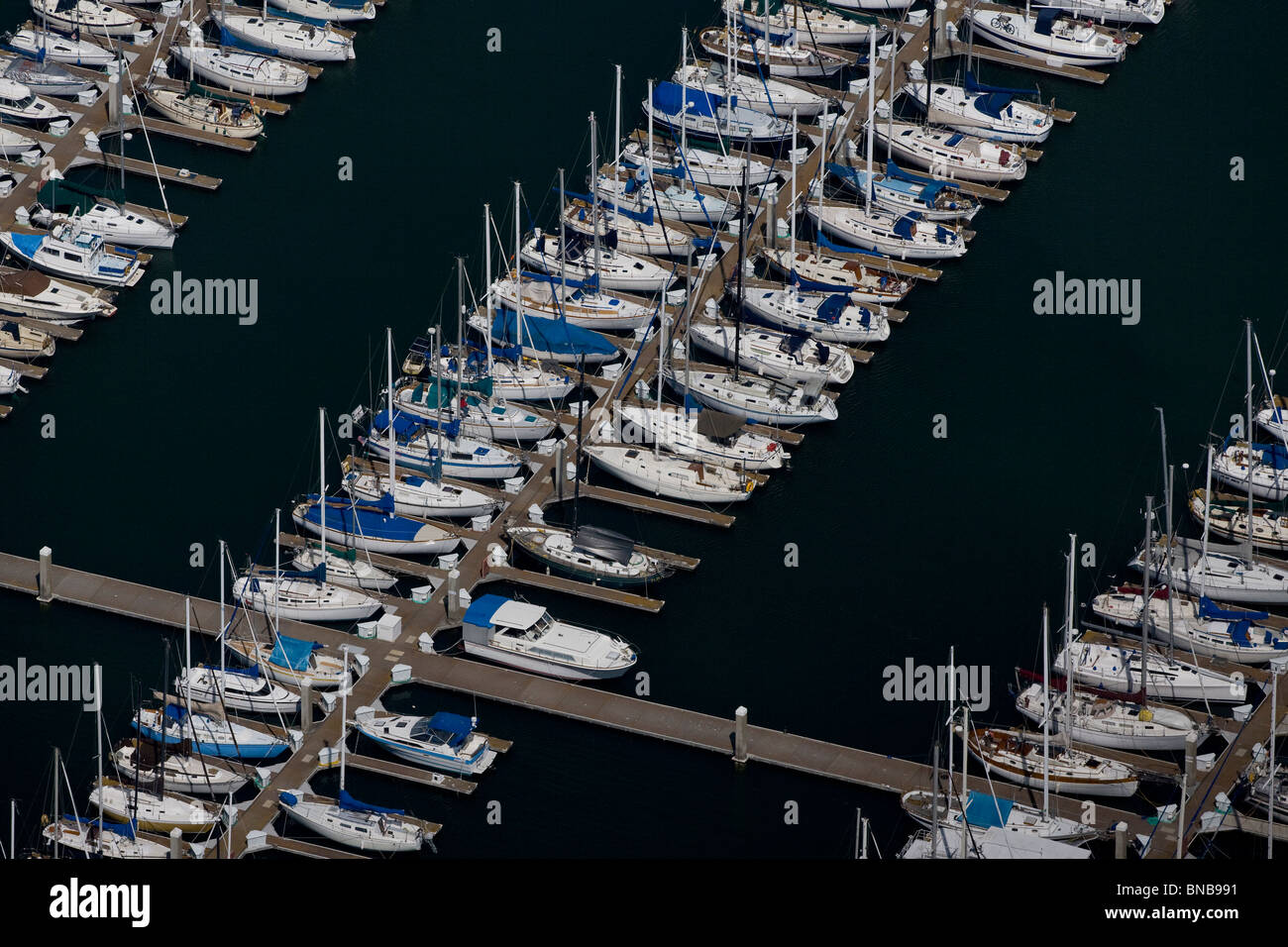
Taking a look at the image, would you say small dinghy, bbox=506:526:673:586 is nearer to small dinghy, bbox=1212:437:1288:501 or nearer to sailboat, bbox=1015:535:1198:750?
sailboat, bbox=1015:535:1198:750

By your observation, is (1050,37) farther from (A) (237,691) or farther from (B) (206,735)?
(B) (206,735)

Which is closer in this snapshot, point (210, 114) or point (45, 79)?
point (210, 114)

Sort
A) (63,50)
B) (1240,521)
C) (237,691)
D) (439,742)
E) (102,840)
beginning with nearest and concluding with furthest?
(102,840) < (439,742) < (237,691) < (1240,521) < (63,50)

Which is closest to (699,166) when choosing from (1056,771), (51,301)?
(51,301)

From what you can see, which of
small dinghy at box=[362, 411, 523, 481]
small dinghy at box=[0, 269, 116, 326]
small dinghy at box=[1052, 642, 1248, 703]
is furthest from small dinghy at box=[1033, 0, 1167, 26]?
small dinghy at box=[0, 269, 116, 326]

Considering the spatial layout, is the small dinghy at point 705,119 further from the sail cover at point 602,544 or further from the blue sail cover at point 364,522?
the blue sail cover at point 364,522

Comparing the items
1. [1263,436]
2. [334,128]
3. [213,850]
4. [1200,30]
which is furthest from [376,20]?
[213,850]
